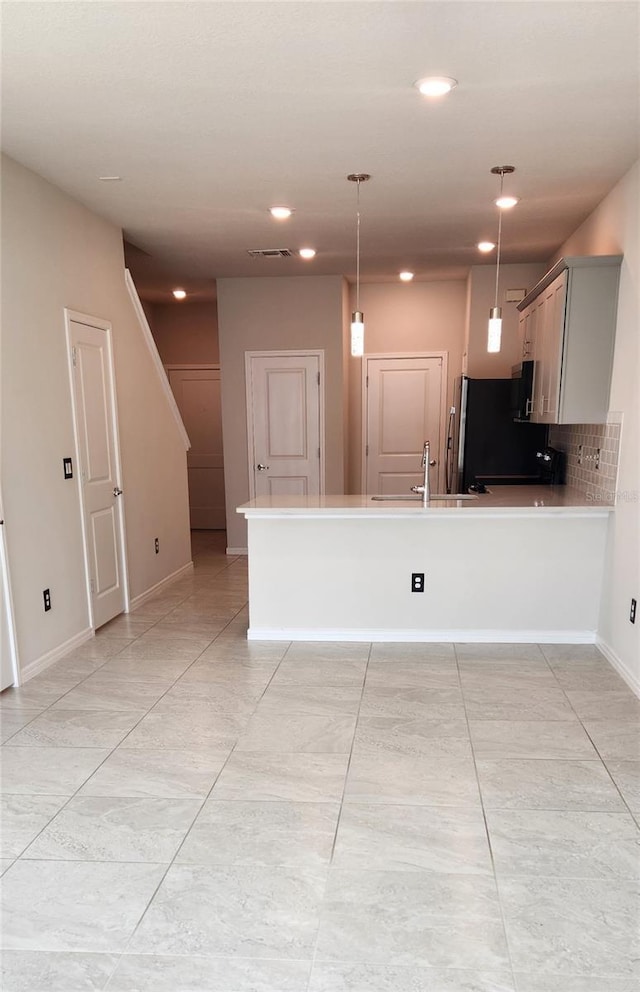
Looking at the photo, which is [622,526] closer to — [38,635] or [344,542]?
[344,542]

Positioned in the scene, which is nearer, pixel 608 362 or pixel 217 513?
pixel 608 362

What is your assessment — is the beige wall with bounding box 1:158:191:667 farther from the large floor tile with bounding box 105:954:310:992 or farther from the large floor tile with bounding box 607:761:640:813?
the large floor tile with bounding box 607:761:640:813

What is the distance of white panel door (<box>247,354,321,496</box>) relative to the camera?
20.5 ft

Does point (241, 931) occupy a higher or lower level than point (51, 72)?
lower

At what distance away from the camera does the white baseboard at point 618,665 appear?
3.16 metres

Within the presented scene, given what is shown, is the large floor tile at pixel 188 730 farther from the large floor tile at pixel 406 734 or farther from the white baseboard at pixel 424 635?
the white baseboard at pixel 424 635

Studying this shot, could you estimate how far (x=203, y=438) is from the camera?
8.01 m

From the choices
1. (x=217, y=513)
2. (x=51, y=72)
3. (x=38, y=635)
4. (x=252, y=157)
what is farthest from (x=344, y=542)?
(x=217, y=513)

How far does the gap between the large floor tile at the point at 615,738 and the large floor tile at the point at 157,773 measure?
63.4 inches

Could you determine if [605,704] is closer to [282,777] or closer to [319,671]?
[319,671]

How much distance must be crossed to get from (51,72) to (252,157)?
3.52ft

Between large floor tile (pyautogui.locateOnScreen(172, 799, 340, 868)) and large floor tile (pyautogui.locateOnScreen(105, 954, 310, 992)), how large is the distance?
0.36 metres

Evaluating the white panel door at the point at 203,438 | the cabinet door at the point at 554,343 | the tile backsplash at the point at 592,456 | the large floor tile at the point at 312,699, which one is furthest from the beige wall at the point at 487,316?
the large floor tile at the point at 312,699

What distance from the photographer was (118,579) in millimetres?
4547
